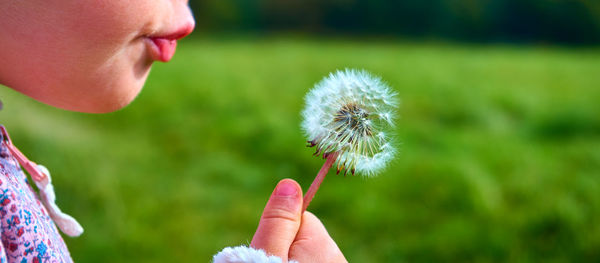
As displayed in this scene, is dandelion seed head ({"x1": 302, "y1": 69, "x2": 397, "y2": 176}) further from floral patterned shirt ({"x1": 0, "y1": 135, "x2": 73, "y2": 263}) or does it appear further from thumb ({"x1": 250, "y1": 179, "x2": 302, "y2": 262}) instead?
floral patterned shirt ({"x1": 0, "y1": 135, "x2": 73, "y2": 263})

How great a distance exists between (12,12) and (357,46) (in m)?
4.77

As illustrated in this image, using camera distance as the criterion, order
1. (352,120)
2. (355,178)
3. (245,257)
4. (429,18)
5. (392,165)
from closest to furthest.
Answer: (245,257)
(352,120)
(392,165)
(355,178)
(429,18)

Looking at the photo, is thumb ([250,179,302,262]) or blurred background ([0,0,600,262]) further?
blurred background ([0,0,600,262])

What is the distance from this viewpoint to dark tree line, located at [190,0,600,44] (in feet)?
13.3

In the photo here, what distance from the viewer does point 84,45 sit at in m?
0.72

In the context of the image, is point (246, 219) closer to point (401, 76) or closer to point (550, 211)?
point (550, 211)

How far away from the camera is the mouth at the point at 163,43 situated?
0.79 m

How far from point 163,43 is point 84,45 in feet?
0.38

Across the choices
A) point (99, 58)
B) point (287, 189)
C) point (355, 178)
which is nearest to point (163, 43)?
point (99, 58)

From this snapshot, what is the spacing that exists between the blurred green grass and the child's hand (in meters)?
1.14

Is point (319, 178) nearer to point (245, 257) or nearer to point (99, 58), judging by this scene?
point (245, 257)

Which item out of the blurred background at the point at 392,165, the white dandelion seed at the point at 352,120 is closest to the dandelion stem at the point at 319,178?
the white dandelion seed at the point at 352,120

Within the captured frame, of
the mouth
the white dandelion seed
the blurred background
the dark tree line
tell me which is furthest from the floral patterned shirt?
the dark tree line

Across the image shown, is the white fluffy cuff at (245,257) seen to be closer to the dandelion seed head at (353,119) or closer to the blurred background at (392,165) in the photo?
the dandelion seed head at (353,119)
